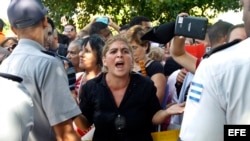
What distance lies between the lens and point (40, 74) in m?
2.53

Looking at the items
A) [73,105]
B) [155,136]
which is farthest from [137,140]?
[73,105]

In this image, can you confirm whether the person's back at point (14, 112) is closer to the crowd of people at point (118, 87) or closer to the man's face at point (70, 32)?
the crowd of people at point (118, 87)

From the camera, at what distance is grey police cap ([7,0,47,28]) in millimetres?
2637

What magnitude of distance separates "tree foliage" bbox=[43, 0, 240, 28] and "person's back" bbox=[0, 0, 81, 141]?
1108cm

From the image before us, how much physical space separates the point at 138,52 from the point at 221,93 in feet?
9.42

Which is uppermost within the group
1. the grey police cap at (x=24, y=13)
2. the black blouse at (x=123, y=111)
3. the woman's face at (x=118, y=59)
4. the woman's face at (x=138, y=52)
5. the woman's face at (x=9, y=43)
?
the grey police cap at (x=24, y=13)

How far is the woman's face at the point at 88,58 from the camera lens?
15.2ft

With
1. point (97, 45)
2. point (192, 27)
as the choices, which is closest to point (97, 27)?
point (97, 45)

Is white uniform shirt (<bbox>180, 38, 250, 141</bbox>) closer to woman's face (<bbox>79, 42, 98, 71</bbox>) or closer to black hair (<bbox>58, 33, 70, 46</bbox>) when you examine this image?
woman's face (<bbox>79, 42, 98, 71</bbox>)

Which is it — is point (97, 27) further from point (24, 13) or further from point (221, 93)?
point (221, 93)

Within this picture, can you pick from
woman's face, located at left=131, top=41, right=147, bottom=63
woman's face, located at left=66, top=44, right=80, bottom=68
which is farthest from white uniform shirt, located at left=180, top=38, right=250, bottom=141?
woman's face, located at left=66, top=44, right=80, bottom=68

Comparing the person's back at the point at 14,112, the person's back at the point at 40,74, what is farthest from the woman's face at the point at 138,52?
the person's back at the point at 14,112

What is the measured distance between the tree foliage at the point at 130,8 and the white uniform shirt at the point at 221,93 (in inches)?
479

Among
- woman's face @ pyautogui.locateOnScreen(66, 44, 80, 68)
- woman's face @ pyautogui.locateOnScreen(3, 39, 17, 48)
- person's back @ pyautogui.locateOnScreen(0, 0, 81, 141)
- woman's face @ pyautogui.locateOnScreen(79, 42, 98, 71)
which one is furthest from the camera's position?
woman's face @ pyautogui.locateOnScreen(3, 39, 17, 48)
